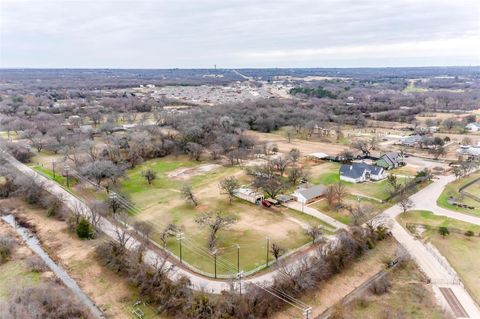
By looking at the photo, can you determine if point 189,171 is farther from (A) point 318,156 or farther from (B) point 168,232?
(A) point 318,156

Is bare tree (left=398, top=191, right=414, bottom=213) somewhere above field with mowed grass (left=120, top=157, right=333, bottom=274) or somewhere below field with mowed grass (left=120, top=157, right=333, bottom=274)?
above

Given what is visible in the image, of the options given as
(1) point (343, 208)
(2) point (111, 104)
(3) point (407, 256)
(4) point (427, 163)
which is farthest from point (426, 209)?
(2) point (111, 104)

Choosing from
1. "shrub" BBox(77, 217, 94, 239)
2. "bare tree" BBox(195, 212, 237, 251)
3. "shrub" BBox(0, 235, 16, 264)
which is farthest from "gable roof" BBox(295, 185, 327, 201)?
"shrub" BBox(0, 235, 16, 264)

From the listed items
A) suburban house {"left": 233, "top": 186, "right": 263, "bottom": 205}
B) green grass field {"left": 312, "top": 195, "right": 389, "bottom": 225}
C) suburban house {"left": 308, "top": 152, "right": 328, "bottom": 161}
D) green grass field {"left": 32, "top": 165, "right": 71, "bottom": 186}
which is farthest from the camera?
suburban house {"left": 308, "top": 152, "right": 328, "bottom": 161}

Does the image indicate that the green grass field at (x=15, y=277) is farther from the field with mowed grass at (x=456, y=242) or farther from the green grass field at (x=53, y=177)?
the field with mowed grass at (x=456, y=242)

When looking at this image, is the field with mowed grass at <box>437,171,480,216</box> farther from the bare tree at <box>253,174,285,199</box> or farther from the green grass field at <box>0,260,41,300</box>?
the green grass field at <box>0,260,41,300</box>

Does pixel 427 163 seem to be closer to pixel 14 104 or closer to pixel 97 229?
pixel 97 229

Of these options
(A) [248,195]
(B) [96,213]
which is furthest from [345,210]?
(B) [96,213]
